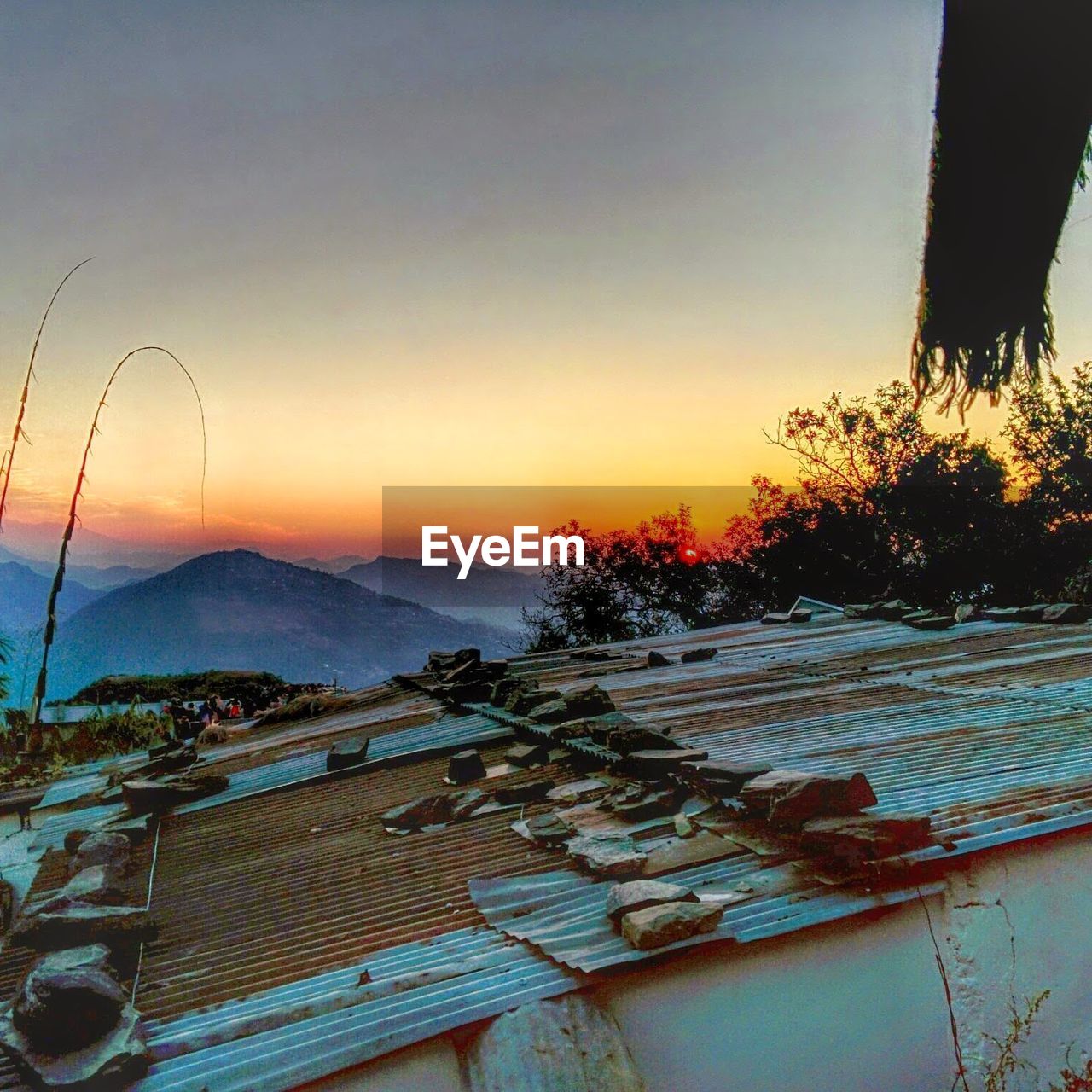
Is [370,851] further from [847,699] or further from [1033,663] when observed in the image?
[1033,663]

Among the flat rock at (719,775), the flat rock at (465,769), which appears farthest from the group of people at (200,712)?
the flat rock at (719,775)

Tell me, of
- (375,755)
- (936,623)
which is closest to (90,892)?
(375,755)

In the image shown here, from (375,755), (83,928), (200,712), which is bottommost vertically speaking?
(200,712)

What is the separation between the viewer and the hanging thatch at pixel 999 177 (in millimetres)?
1924

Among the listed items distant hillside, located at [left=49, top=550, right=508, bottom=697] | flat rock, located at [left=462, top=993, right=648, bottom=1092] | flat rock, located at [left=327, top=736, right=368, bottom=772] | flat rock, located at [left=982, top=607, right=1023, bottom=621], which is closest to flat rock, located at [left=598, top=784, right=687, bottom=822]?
flat rock, located at [left=462, top=993, right=648, bottom=1092]

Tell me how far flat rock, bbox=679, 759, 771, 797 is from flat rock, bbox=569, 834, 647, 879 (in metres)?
0.62

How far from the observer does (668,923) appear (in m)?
3.21

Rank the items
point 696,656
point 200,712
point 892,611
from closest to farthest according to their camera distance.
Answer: point 696,656, point 892,611, point 200,712

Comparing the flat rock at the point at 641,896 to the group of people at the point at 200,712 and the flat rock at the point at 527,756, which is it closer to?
the flat rock at the point at 527,756

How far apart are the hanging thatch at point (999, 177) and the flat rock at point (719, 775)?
2.71 m

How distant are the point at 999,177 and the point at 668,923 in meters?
2.58

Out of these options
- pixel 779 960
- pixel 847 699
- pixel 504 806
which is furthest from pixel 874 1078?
pixel 847 699

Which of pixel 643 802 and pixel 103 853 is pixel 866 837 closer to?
pixel 643 802

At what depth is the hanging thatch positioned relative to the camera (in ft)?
6.31
